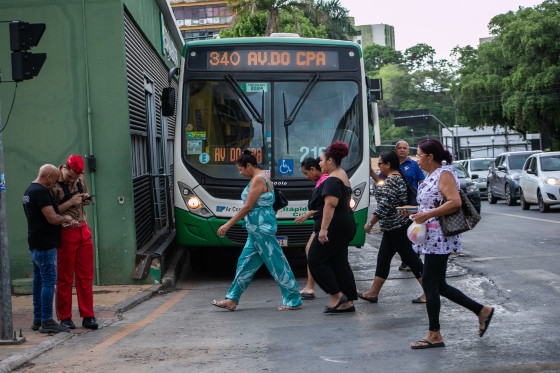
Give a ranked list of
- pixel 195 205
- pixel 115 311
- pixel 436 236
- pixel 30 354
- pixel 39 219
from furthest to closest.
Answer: pixel 195 205 → pixel 115 311 → pixel 39 219 → pixel 30 354 → pixel 436 236

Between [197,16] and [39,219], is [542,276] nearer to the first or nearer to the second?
[39,219]

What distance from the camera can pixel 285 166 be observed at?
36.6ft

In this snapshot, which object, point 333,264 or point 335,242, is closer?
point 335,242

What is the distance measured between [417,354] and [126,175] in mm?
5789

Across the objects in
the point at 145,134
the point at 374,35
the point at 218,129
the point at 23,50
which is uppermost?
the point at 374,35

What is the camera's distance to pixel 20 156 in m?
10.5

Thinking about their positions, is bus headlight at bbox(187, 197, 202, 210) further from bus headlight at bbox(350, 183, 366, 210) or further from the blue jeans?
the blue jeans

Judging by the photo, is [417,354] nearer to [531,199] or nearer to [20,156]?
[20,156]

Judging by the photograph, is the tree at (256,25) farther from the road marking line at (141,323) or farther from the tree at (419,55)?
the tree at (419,55)

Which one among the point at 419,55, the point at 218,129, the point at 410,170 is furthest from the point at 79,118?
the point at 419,55

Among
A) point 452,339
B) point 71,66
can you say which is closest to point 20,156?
point 71,66

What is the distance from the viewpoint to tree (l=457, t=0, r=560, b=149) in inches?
1580

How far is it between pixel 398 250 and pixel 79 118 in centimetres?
468

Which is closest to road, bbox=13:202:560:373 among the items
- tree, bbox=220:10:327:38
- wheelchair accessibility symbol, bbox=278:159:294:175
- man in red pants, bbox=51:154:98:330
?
man in red pants, bbox=51:154:98:330
